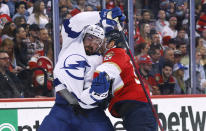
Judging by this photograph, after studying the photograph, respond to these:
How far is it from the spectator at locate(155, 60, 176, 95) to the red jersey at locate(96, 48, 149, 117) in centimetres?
178

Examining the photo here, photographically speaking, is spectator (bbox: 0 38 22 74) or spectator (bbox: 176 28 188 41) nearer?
spectator (bbox: 0 38 22 74)

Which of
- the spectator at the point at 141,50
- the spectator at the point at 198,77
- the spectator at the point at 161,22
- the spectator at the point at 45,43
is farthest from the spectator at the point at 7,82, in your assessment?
the spectator at the point at 198,77

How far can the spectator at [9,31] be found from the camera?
4.27 meters

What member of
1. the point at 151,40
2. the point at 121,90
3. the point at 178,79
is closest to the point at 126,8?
A: the point at 151,40

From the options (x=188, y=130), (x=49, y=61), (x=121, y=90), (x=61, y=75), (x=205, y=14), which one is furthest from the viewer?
(x=205, y=14)

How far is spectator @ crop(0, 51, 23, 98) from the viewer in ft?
13.5

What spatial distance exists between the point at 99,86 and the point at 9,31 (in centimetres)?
186

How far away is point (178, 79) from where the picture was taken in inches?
197

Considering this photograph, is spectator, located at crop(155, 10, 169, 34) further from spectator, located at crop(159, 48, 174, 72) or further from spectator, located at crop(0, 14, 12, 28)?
spectator, located at crop(0, 14, 12, 28)

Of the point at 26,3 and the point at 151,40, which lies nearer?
the point at 26,3

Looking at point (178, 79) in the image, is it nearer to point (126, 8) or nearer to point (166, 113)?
point (166, 113)

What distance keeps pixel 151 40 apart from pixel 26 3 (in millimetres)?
1392

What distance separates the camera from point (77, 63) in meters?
2.82

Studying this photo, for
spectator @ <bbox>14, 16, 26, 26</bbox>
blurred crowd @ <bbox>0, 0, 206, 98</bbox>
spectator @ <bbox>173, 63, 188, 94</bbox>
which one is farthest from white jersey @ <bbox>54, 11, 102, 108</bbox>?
spectator @ <bbox>173, 63, 188, 94</bbox>
